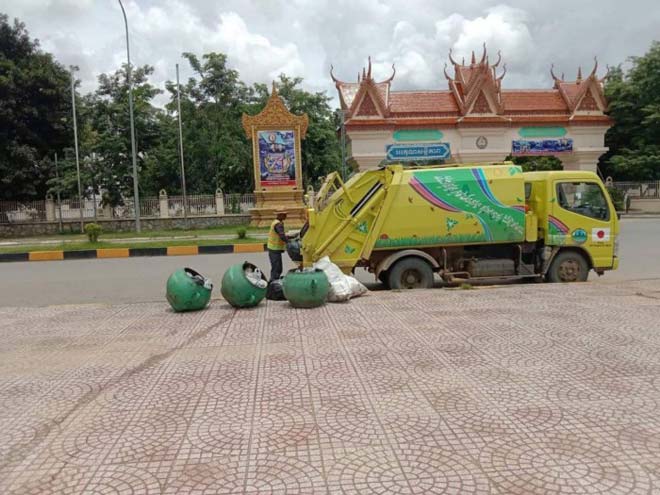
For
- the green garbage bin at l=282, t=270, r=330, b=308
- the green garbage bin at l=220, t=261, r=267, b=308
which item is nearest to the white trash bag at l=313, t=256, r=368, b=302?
the green garbage bin at l=282, t=270, r=330, b=308

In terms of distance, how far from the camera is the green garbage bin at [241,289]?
6656 mm

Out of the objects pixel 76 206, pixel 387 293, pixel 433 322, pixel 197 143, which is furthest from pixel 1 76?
pixel 433 322

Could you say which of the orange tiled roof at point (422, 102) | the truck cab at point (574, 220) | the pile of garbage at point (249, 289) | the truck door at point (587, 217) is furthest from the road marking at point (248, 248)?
the orange tiled roof at point (422, 102)

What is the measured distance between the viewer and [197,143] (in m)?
29.4

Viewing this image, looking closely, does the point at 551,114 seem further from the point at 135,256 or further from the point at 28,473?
the point at 28,473

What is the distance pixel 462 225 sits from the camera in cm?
791

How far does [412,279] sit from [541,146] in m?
26.5

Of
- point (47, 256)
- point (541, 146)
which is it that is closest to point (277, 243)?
point (47, 256)

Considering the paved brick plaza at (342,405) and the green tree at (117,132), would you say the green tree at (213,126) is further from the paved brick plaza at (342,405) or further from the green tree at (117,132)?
the paved brick plaza at (342,405)

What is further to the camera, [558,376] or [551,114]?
[551,114]

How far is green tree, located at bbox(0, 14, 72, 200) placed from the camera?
24906 mm

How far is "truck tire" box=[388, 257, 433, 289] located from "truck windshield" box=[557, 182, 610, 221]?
7.74ft

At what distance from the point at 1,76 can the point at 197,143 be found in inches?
379

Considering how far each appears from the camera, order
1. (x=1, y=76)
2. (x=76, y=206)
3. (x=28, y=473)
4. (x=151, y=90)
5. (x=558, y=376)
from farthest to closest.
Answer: (x=151, y=90)
(x=76, y=206)
(x=1, y=76)
(x=558, y=376)
(x=28, y=473)
